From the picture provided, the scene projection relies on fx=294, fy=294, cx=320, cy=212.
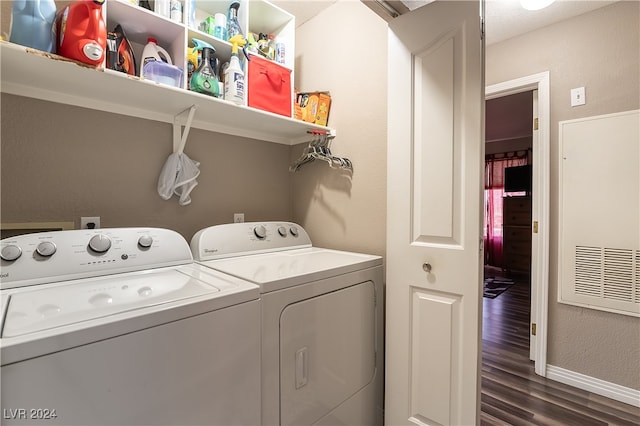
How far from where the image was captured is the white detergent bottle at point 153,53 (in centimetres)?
132

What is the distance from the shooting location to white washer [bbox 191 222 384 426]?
42.3 inches

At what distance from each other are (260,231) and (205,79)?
0.83 m

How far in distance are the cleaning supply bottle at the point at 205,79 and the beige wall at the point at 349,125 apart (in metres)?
0.77

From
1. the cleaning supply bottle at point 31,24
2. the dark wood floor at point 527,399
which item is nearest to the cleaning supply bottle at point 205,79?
the cleaning supply bottle at point 31,24

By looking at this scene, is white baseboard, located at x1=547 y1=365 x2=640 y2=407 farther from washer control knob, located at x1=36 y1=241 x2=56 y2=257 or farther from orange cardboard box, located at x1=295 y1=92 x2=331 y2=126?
washer control knob, located at x1=36 y1=241 x2=56 y2=257

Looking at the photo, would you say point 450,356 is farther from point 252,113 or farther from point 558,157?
point 558,157

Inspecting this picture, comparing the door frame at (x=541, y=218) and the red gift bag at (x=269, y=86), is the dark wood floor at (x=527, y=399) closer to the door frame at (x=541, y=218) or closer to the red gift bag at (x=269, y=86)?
the door frame at (x=541, y=218)

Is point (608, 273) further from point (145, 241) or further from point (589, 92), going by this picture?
point (145, 241)

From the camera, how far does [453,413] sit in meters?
1.28

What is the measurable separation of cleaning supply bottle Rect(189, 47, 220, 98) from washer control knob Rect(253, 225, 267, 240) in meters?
0.73

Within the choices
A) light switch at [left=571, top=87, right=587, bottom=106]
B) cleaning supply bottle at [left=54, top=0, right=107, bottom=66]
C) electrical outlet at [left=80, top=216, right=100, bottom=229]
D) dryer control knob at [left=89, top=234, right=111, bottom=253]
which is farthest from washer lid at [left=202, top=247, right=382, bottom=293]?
light switch at [left=571, top=87, right=587, bottom=106]

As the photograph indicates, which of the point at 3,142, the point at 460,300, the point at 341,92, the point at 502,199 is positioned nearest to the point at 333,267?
the point at 460,300

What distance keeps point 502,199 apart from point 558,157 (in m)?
4.33

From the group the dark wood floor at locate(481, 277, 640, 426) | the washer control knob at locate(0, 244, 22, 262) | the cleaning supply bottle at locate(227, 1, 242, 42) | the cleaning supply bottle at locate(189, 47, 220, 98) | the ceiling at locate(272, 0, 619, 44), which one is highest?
the ceiling at locate(272, 0, 619, 44)
